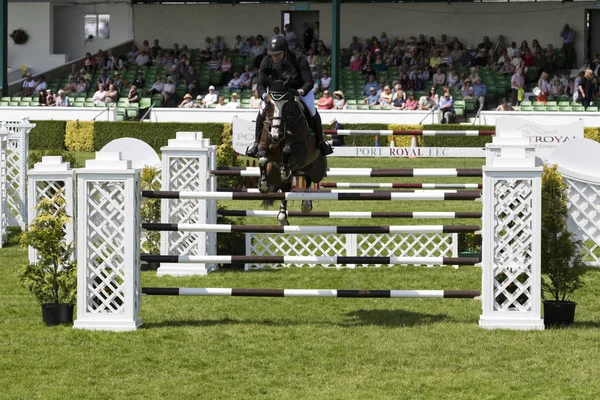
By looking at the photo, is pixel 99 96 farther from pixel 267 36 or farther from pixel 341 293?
pixel 341 293

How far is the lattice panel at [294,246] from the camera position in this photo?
11.1 m

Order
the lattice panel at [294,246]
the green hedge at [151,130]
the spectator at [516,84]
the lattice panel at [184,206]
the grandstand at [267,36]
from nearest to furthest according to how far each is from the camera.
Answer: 1. the lattice panel at [184,206]
2. the lattice panel at [294,246]
3. the green hedge at [151,130]
4. the spectator at [516,84]
5. the grandstand at [267,36]

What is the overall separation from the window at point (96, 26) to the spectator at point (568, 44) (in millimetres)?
17158

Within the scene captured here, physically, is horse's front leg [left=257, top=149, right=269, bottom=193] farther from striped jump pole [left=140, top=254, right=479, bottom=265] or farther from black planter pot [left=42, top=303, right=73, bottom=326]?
black planter pot [left=42, top=303, right=73, bottom=326]

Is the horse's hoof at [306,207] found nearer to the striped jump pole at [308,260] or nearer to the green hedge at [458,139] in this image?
the striped jump pole at [308,260]

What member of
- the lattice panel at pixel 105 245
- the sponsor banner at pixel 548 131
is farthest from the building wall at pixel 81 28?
the lattice panel at pixel 105 245

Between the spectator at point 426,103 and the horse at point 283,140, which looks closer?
the horse at point 283,140

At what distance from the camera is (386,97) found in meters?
29.6

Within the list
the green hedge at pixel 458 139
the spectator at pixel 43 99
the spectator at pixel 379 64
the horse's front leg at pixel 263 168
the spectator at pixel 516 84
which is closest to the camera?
the horse's front leg at pixel 263 168

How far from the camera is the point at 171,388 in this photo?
6.14 meters

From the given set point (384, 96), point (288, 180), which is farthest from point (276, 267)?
point (384, 96)

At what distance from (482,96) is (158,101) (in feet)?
32.2

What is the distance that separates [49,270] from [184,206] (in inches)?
112

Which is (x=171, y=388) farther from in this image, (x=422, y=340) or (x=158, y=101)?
(x=158, y=101)
